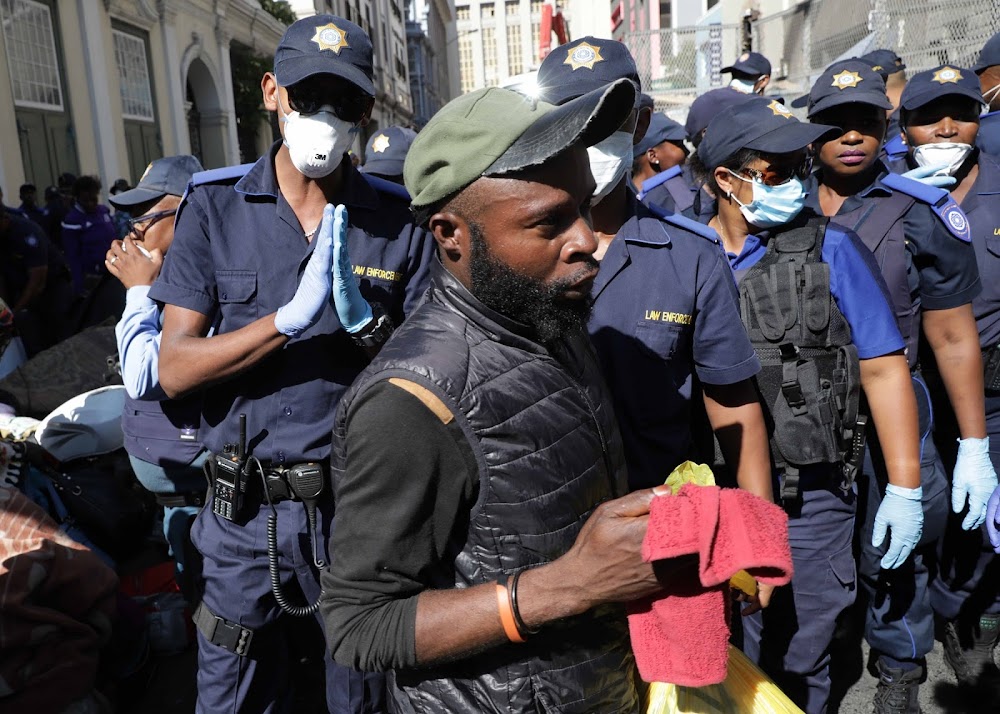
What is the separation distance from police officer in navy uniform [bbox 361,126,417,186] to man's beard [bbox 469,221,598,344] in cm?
351

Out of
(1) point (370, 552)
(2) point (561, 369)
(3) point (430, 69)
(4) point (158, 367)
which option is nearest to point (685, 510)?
(2) point (561, 369)

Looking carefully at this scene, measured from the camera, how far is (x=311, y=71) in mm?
2293

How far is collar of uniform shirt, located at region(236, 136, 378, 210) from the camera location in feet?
7.80

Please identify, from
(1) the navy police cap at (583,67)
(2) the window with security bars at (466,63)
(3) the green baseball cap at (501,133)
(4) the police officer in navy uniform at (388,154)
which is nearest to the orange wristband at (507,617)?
(3) the green baseball cap at (501,133)

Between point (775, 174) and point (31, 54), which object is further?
point (31, 54)

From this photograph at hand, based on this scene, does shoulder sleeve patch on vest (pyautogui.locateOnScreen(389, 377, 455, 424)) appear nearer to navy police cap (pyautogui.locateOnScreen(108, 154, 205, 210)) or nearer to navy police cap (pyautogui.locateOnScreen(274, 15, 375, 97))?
navy police cap (pyautogui.locateOnScreen(274, 15, 375, 97))

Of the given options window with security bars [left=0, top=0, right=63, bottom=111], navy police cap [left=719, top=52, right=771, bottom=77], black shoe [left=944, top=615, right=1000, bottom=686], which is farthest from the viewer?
window with security bars [left=0, top=0, right=63, bottom=111]

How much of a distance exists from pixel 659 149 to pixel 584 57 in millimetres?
3491

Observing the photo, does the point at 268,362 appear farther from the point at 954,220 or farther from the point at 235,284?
the point at 954,220

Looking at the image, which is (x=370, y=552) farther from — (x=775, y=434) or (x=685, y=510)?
(x=775, y=434)

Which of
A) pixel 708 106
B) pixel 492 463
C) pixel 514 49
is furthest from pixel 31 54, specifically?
pixel 514 49

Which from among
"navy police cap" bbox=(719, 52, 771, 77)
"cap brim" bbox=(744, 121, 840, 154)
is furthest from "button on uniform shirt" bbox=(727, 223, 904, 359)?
"navy police cap" bbox=(719, 52, 771, 77)

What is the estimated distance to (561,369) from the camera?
1.48 m

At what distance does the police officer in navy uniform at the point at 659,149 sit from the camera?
220 inches
